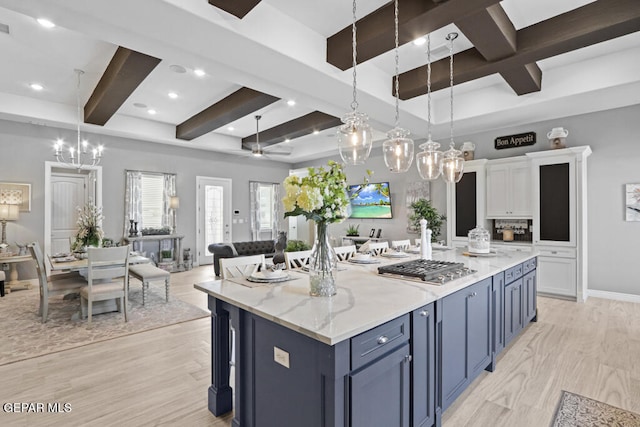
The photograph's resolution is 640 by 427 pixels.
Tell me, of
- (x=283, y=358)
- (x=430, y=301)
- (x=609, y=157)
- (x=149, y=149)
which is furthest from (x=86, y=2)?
(x=609, y=157)

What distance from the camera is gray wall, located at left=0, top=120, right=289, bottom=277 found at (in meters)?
5.84

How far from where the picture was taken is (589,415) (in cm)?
218

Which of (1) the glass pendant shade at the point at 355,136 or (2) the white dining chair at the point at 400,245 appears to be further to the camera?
(2) the white dining chair at the point at 400,245

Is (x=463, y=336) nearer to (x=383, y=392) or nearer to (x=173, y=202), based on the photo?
(x=383, y=392)

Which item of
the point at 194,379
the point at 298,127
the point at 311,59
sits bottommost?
the point at 194,379

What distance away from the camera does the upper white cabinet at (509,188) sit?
17.4 feet

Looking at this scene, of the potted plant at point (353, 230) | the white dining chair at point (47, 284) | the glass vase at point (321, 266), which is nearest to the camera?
the glass vase at point (321, 266)

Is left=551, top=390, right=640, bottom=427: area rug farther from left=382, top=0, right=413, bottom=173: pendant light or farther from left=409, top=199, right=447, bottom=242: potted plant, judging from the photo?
left=409, top=199, right=447, bottom=242: potted plant

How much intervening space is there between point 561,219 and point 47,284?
23.6 feet

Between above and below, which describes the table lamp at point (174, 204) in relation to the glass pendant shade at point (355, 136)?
below

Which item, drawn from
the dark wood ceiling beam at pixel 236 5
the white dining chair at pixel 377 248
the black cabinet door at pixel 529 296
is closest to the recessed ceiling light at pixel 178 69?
the dark wood ceiling beam at pixel 236 5

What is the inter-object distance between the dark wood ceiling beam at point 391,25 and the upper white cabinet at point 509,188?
3498mm

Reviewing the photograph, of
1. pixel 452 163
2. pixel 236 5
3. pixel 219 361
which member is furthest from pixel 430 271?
pixel 236 5

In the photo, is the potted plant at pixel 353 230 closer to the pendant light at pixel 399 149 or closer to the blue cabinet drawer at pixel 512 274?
the blue cabinet drawer at pixel 512 274
